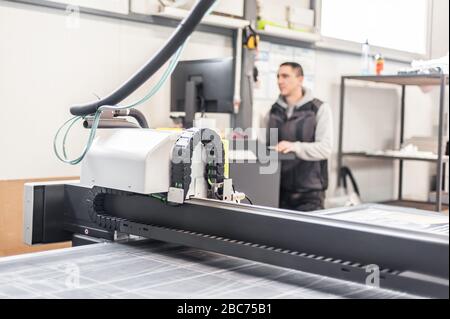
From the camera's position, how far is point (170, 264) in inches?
46.9

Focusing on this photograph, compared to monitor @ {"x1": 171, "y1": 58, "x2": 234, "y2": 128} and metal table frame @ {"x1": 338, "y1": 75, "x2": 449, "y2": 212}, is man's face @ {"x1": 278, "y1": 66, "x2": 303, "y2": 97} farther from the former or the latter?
monitor @ {"x1": 171, "y1": 58, "x2": 234, "y2": 128}

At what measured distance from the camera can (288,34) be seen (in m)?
3.75

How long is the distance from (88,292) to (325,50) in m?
3.51

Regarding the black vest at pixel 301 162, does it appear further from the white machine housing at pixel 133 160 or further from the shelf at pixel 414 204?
the white machine housing at pixel 133 160

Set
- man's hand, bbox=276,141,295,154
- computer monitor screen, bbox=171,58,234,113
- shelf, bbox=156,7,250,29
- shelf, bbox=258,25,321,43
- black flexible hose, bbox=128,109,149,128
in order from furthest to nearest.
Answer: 1. shelf, bbox=258,25,321,43
2. man's hand, bbox=276,141,295,154
3. shelf, bbox=156,7,250,29
4. computer monitor screen, bbox=171,58,234,113
5. black flexible hose, bbox=128,109,149,128

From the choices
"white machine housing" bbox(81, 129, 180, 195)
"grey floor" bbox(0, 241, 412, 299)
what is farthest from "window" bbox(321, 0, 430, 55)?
"grey floor" bbox(0, 241, 412, 299)

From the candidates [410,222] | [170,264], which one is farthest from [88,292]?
[410,222]

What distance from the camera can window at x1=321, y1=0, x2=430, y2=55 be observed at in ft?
11.6

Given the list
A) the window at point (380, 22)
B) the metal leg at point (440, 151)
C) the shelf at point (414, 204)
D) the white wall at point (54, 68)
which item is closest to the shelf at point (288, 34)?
the window at point (380, 22)

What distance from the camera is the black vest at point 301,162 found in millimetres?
3453

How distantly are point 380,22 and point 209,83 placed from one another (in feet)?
4.85

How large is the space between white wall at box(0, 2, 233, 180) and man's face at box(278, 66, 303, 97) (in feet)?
3.07

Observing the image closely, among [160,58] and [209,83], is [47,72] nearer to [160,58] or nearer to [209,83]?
[209,83]

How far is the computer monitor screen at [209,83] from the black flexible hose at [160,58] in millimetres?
1413
